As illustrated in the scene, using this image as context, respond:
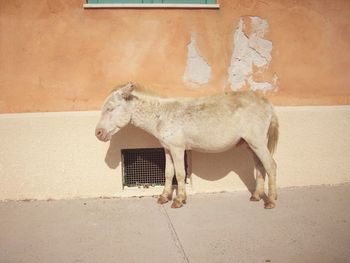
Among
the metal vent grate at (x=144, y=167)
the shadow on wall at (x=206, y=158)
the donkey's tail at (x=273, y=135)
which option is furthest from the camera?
the metal vent grate at (x=144, y=167)

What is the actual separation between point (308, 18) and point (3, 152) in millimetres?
4851

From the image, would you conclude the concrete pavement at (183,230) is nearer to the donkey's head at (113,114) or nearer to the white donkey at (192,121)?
the white donkey at (192,121)

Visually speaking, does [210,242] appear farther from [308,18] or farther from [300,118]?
[308,18]

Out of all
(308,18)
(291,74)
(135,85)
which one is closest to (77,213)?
(135,85)

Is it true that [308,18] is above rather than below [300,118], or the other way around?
above

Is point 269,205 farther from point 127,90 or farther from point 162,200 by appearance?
point 127,90

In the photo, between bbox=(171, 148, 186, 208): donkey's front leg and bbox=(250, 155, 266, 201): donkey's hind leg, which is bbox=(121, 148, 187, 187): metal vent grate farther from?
bbox=(250, 155, 266, 201): donkey's hind leg

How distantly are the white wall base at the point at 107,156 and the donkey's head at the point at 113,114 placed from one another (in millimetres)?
456

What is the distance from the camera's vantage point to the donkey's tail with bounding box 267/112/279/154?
5.18 m

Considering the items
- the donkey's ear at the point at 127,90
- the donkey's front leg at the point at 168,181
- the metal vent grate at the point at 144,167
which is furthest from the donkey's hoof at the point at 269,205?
the donkey's ear at the point at 127,90

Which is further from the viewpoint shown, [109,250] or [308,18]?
[308,18]

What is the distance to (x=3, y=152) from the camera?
534cm

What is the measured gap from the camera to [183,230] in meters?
4.23

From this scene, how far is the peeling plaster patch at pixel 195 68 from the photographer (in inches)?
218
